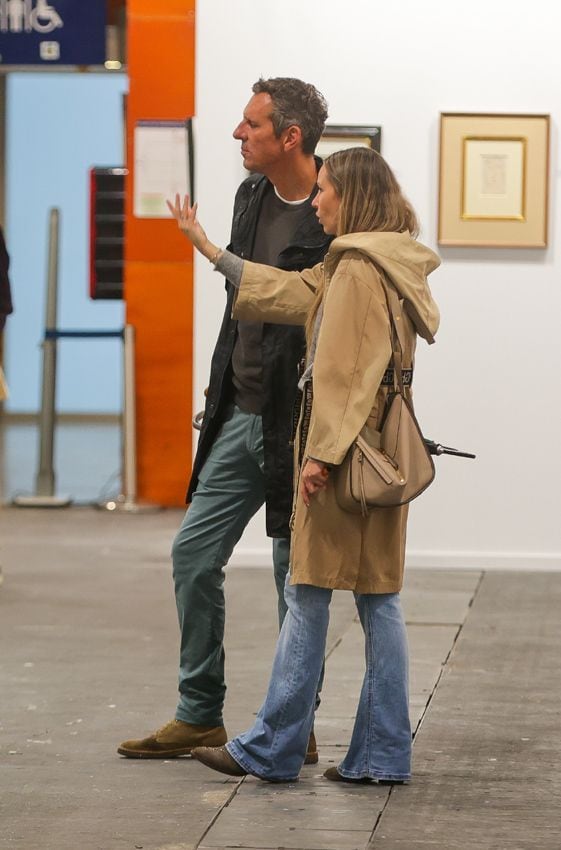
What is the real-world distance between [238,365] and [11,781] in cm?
114

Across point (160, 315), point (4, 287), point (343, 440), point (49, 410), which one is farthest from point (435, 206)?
point (343, 440)

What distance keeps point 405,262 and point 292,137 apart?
52cm

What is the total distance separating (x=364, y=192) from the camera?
11.9 feet

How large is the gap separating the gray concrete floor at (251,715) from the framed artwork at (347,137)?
6.38 feet

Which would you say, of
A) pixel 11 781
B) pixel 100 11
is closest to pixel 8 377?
pixel 100 11

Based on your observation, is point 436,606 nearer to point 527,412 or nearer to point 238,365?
point 527,412

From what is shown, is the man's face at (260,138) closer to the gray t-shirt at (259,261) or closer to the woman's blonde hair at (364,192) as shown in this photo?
the gray t-shirt at (259,261)

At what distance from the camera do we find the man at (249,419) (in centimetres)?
389

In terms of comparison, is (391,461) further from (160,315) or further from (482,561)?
(160,315)

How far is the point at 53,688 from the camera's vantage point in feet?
16.1

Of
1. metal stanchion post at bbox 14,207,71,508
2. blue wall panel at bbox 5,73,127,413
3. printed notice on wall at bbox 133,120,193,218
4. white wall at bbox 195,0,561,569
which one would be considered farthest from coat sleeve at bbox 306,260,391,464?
blue wall panel at bbox 5,73,127,413

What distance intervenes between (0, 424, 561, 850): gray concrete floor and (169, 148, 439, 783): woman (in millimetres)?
121

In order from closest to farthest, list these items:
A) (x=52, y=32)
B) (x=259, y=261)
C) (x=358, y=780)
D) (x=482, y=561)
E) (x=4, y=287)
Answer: (x=358, y=780), (x=259, y=261), (x=4, y=287), (x=482, y=561), (x=52, y=32)

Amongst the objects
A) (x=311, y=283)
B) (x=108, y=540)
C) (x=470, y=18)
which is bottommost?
(x=108, y=540)
